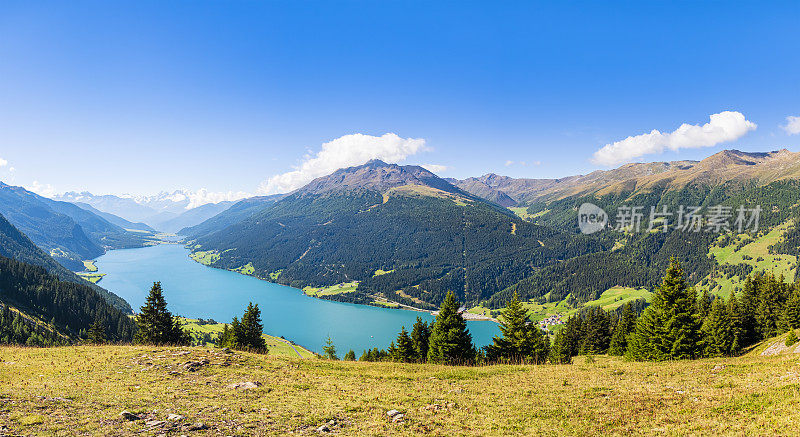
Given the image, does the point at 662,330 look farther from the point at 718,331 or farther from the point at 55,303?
the point at 55,303

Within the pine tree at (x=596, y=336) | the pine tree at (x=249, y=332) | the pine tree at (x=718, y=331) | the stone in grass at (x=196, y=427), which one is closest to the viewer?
the stone in grass at (x=196, y=427)

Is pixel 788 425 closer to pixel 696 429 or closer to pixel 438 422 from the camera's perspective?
pixel 696 429

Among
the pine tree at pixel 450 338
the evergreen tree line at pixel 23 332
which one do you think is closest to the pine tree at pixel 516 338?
the pine tree at pixel 450 338

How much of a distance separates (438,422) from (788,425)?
41.1 ft

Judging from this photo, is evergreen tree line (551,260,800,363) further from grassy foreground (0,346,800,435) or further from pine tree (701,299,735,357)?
grassy foreground (0,346,800,435)

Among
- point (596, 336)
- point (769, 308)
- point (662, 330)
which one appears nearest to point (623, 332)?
point (596, 336)

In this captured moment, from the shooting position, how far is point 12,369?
77.2 ft

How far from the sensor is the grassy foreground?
44.9 feet

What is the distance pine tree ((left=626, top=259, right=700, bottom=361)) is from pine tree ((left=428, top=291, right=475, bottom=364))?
64.3ft

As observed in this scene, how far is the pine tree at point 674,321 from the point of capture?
112 feet

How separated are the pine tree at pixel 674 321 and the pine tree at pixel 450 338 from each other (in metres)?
19.6

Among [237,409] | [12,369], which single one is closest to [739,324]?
[237,409]

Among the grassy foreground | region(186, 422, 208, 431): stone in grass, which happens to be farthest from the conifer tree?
region(186, 422, 208, 431): stone in grass

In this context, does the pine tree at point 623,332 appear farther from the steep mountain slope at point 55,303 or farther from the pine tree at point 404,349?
the steep mountain slope at point 55,303
